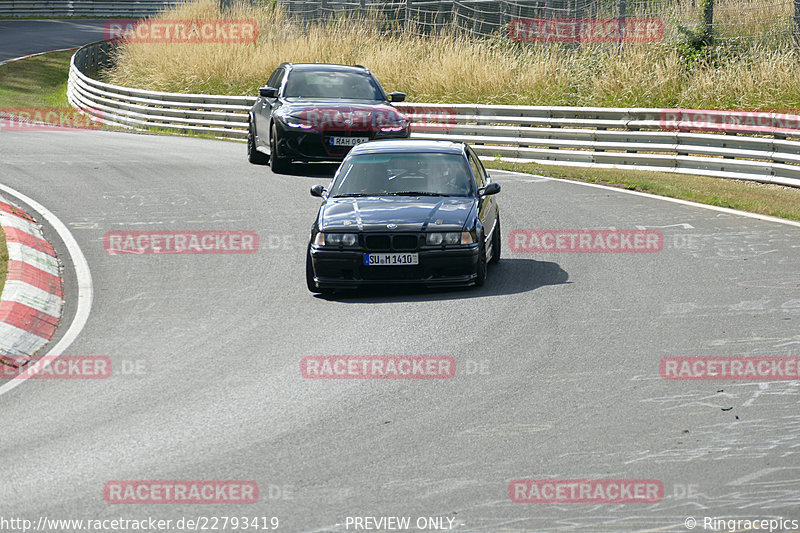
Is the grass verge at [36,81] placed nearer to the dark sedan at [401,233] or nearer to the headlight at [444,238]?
the dark sedan at [401,233]

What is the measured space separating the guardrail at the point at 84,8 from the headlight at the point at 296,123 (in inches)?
1874

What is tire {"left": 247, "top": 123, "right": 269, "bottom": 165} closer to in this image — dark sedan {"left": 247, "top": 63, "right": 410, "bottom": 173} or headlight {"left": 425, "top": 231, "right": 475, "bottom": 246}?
dark sedan {"left": 247, "top": 63, "right": 410, "bottom": 173}

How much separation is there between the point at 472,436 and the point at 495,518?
1258 millimetres

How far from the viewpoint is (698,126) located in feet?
65.3

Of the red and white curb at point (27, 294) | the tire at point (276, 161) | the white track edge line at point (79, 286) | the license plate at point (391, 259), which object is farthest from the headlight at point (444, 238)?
the tire at point (276, 161)

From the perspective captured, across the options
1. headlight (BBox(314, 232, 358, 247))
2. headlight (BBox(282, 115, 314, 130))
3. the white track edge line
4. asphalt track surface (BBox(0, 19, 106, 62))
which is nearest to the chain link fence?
headlight (BBox(282, 115, 314, 130))

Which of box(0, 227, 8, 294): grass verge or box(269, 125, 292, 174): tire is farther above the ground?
box(0, 227, 8, 294): grass verge

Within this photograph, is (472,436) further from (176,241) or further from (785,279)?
(176,241)

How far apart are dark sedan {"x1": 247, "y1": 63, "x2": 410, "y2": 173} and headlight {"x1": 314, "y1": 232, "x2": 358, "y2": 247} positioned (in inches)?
304

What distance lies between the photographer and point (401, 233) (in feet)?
36.4

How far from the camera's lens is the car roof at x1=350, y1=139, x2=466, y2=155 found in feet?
41.4

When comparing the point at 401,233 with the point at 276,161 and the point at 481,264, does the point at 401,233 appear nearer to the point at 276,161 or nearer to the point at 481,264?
the point at 481,264

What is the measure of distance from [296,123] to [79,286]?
8.10m

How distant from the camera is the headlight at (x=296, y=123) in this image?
63.1ft
